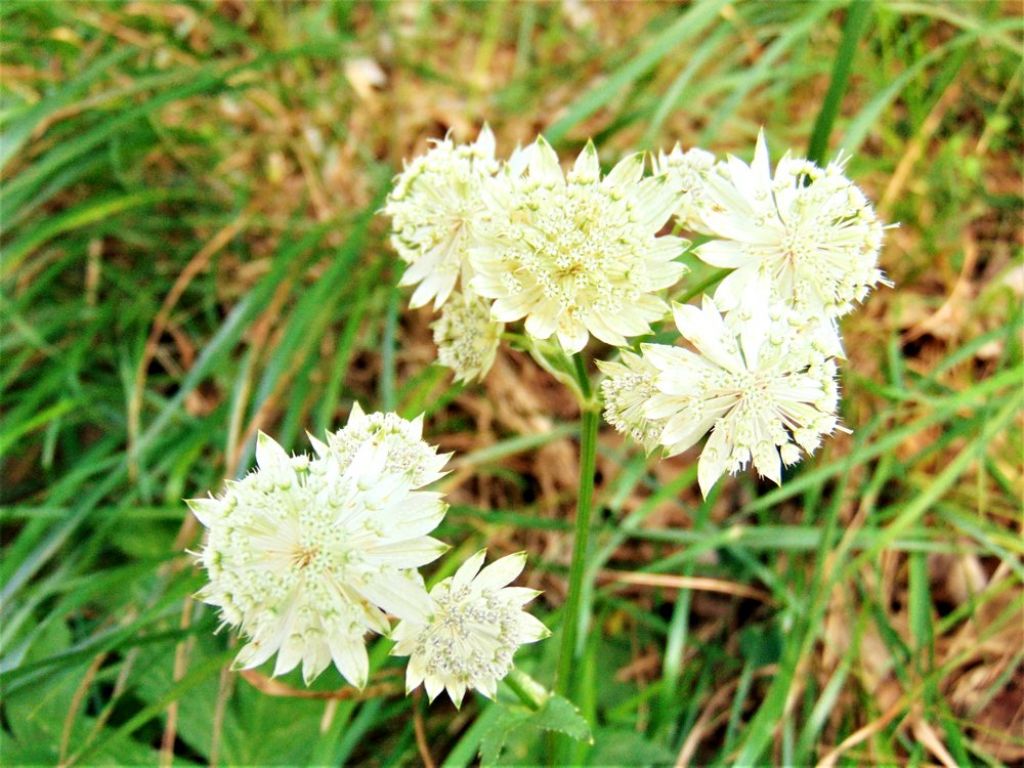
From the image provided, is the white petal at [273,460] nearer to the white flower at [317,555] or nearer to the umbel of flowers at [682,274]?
the white flower at [317,555]

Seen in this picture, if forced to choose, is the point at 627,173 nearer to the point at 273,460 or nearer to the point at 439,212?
the point at 439,212

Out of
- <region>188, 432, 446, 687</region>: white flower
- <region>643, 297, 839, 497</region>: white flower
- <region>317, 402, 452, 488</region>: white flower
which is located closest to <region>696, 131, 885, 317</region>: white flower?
<region>643, 297, 839, 497</region>: white flower

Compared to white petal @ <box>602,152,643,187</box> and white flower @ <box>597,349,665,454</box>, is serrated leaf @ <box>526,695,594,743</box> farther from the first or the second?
white petal @ <box>602,152,643,187</box>

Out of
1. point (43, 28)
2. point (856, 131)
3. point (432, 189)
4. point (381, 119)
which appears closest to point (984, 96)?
point (856, 131)

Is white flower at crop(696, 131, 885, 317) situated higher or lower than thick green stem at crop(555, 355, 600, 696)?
higher

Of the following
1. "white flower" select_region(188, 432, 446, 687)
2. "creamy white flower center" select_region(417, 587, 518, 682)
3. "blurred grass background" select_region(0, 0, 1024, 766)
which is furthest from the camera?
"blurred grass background" select_region(0, 0, 1024, 766)
